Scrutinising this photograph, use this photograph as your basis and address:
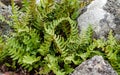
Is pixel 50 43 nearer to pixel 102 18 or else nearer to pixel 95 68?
pixel 95 68

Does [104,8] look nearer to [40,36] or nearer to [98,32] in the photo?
[98,32]

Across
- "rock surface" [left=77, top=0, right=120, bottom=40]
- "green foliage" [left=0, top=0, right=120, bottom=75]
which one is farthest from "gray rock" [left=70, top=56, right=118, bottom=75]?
"rock surface" [left=77, top=0, right=120, bottom=40]

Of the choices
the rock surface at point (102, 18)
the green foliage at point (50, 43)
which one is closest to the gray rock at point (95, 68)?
the green foliage at point (50, 43)

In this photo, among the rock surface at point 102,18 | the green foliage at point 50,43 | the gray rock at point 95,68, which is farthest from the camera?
the rock surface at point 102,18

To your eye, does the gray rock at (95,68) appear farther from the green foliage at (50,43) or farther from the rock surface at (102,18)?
the rock surface at (102,18)

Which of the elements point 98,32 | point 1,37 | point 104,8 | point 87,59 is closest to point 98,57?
point 87,59

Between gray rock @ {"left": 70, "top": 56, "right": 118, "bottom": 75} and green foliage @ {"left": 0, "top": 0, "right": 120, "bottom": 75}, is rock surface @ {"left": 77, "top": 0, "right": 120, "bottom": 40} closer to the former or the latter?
green foliage @ {"left": 0, "top": 0, "right": 120, "bottom": 75}
